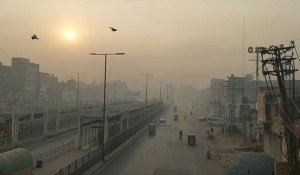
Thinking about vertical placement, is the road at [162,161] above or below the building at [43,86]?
below

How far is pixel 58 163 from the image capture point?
28953 millimetres

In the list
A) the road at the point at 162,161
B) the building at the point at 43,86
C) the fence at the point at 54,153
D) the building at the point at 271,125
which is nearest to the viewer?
the fence at the point at 54,153

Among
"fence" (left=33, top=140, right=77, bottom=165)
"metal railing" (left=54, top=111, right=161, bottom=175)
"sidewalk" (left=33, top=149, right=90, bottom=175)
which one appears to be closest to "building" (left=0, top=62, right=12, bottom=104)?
"metal railing" (left=54, top=111, right=161, bottom=175)

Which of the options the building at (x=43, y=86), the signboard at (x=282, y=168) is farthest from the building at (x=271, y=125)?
the building at (x=43, y=86)

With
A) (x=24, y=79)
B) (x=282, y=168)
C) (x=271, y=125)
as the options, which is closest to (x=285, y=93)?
(x=282, y=168)

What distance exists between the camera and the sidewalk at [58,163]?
85.2 feet

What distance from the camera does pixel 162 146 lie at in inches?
1879

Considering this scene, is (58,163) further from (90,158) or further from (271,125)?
(271,125)

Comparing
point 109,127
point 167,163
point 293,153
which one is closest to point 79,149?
point 109,127

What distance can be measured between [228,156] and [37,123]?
2632 centimetres

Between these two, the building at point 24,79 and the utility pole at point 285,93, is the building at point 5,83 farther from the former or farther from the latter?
the utility pole at point 285,93

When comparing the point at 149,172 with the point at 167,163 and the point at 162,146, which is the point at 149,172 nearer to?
the point at 167,163

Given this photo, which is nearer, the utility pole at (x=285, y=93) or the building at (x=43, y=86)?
the utility pole at (x=285, y=93)

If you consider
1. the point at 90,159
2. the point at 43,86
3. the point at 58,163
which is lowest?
the point at 58,163
